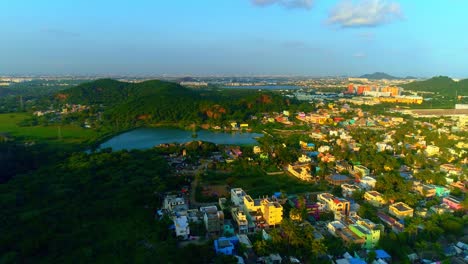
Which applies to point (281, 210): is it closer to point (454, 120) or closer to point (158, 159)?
point (158, 159)

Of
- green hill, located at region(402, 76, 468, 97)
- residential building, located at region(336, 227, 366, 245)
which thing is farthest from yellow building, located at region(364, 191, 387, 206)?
green hill, located at region(402, 76, 468, 97)

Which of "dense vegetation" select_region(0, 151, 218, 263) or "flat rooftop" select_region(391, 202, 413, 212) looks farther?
"flat rooftop" select_region(391, 202, 413, 212)

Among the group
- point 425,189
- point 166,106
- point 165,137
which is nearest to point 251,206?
point 425,189

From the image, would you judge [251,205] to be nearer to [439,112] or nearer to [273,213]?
[273,213]

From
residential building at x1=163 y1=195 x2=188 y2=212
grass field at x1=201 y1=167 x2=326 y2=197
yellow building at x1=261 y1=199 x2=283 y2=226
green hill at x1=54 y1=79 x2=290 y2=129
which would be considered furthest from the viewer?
green hill at x1=54 y1=79 x2=290 y2=129

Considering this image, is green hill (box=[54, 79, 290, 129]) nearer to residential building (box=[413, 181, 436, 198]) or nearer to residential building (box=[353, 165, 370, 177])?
residential building (box=[353, 165, 370, 177])

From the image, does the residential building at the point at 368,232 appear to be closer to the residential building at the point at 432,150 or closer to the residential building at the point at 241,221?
the residential building at the point at 241,221

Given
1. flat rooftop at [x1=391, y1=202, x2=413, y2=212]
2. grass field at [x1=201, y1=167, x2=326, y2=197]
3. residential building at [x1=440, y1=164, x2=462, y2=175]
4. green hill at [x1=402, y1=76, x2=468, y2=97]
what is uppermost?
green hill at [x1=402, y1=76, x2=468, y2=97]

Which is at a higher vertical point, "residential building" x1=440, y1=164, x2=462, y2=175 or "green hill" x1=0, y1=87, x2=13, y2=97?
"green hill" x1=0, y1=87, x2=13, y2=97

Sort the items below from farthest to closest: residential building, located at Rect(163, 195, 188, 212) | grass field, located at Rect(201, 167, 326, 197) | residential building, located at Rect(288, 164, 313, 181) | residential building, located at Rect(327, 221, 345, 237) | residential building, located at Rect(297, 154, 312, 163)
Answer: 1. residential building, located at Rect(297, 154, 312, 163)
2. residential building, located at Rect(288, 164, 313, 181)
3. grass field, located at Rect(201, 167, 326, 197)
4. residential building, located at Rect(163, 195, 188, 212)
5. residential building, located at Rect(327, 221, 345, 237)
